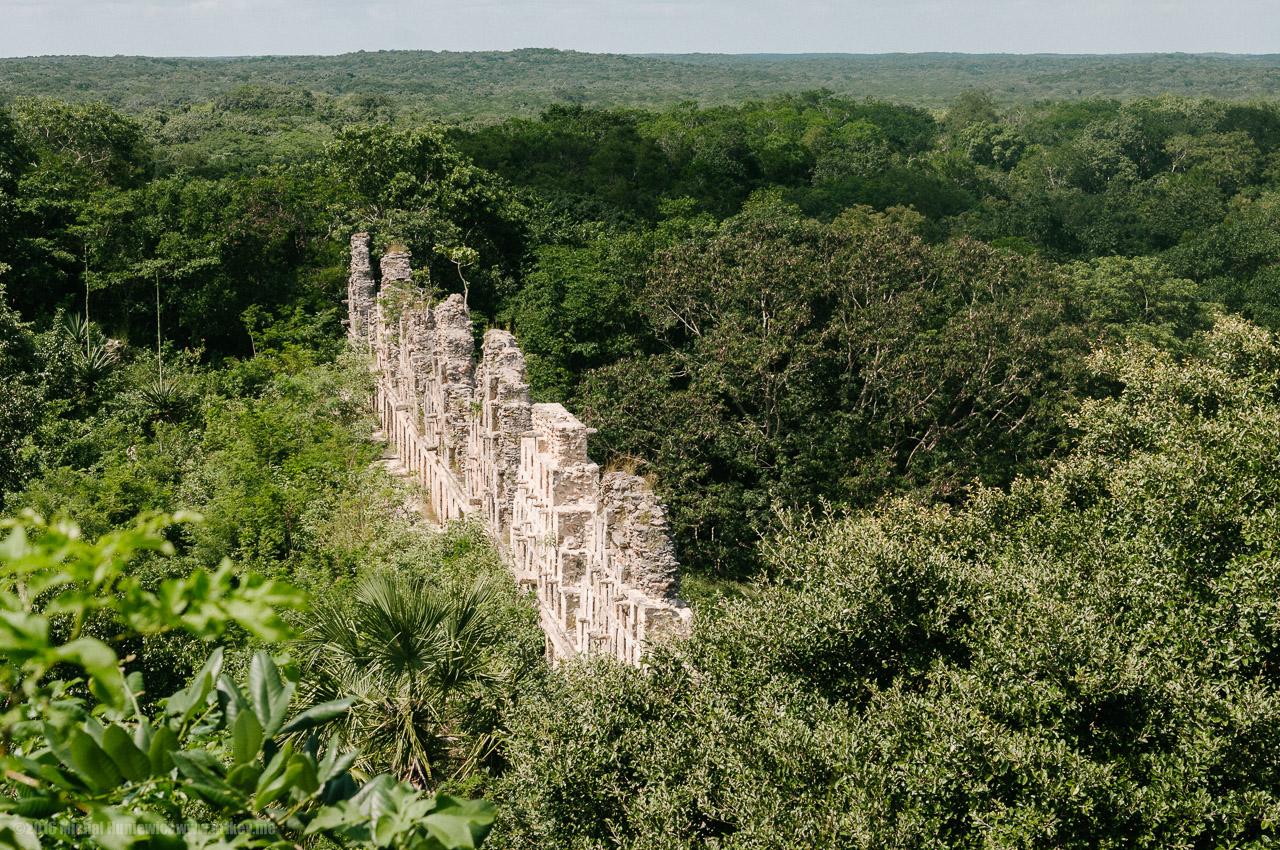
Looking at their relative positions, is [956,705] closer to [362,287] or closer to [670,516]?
[670,516]

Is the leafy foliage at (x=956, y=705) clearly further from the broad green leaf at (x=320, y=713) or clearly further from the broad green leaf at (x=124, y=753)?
the broad green leaf at (x=124, y=753)

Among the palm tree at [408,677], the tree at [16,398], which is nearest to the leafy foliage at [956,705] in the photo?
the palm tree at [408,677]

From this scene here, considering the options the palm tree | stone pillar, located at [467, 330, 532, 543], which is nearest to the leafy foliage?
the palm tree

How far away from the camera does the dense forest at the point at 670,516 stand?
12.5 feet

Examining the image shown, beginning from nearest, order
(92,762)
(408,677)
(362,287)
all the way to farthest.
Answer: (92,762) < (408,677) < (362,287)

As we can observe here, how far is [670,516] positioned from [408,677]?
52.5ft

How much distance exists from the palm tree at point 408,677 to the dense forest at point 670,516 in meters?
0.06

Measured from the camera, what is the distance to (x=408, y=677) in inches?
456

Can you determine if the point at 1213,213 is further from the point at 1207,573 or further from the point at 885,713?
the point at 885,713

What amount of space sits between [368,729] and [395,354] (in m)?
17.4

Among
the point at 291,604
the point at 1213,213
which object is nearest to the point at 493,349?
the point at 291,604

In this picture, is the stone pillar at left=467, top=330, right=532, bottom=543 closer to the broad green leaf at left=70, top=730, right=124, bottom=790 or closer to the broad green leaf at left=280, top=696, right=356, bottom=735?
the broad green leaf at left=280, top=696, right=356, bottom=735

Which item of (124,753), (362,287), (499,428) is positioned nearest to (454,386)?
(499,428)

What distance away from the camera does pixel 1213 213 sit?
58781mm
